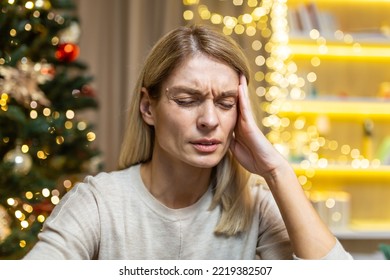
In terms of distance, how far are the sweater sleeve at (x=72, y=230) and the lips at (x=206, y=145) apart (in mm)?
249

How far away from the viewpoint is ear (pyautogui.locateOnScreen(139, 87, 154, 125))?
4.55 feet

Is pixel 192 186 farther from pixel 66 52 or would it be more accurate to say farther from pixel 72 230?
pixel 66 52

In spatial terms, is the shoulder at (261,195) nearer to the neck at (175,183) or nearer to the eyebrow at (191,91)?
the neck at (175,183)

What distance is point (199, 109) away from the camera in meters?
1.28

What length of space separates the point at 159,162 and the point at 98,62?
2.95m

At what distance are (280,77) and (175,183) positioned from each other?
266 centimetres

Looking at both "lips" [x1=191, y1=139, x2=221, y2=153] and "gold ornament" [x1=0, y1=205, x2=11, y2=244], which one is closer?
"lips" [x1=191, y1=139, x2=221, y2=153]

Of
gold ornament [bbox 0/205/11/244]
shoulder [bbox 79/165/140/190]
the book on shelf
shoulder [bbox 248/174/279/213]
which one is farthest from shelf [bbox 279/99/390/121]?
shoulder [bbox 79/165/140/190]

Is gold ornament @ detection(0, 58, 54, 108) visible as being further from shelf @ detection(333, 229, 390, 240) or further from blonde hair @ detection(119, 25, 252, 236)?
shelf @ detection(333, 229, 390, 240)

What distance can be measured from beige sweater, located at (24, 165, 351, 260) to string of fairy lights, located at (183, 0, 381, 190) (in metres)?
2.43

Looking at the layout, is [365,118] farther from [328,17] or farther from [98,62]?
[98,62]

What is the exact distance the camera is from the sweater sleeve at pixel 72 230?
1188 millimetres

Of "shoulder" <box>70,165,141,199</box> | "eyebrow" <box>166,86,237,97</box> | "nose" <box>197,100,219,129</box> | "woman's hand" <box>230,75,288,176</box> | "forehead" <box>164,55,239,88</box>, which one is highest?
"forehead" <box>164,55,239,88</box>

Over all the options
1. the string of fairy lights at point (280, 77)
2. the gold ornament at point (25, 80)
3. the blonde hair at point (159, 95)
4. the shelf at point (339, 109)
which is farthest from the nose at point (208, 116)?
the shelf at point (339, 109)
